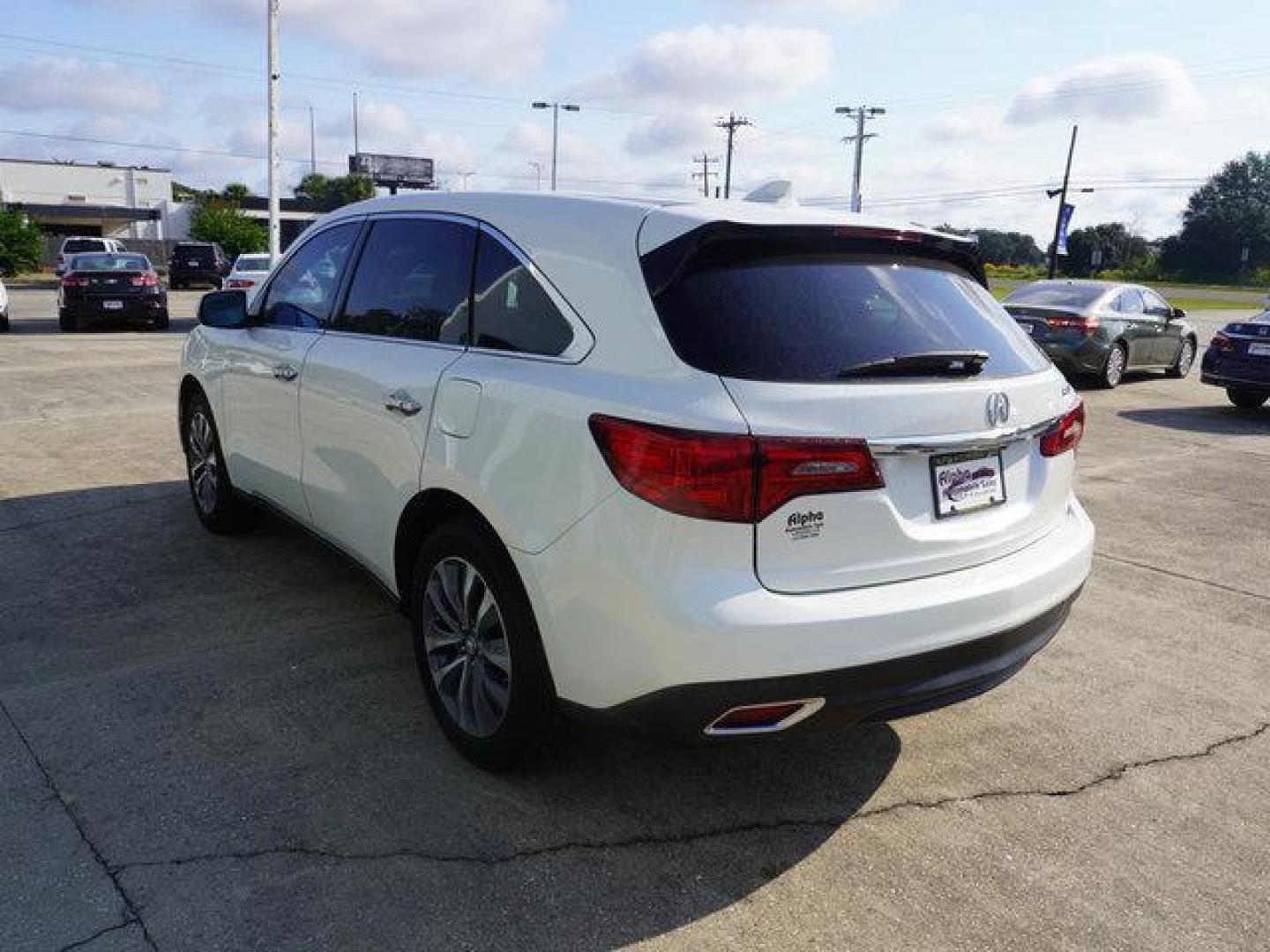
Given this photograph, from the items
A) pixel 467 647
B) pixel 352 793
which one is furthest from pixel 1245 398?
pixel 352 793

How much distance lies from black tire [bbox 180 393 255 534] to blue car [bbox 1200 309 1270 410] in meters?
11.2

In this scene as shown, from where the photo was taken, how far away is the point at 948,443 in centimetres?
268

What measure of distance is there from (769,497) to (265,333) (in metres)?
3.07

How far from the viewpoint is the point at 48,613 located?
442cm

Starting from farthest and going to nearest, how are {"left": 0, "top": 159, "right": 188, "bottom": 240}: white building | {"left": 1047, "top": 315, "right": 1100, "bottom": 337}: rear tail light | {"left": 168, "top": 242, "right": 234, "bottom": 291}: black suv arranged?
{"left": 0, "top": 159, "right": 188, "bottom": 240}: white building < {"left": 168, "top": 242, "right": 234, "bottom": 291}: black suv < {"left": 1047, "top": 315, "right": 1100, "bottom": 337}: rear tail light

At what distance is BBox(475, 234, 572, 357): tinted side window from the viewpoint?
9.50 ft

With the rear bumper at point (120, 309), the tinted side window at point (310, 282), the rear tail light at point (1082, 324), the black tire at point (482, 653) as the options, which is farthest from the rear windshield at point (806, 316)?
the rear bumper at point (120, 309)

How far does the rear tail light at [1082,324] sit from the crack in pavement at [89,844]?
43.8 ft

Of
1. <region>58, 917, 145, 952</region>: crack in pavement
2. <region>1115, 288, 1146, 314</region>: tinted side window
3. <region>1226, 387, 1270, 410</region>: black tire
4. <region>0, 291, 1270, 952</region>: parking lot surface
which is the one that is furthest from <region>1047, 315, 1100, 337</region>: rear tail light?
<region>58, 917, 145, 952</region>: crack in pavement

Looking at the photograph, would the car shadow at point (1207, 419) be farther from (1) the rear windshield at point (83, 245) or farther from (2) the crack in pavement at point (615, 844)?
(1) the rear windshield at point (83, 245)

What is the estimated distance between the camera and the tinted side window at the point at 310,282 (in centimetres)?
419

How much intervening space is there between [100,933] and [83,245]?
3978cm

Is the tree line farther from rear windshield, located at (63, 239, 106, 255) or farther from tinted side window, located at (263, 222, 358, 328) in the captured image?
tinted side window, located at (263, 222, 358, 328)

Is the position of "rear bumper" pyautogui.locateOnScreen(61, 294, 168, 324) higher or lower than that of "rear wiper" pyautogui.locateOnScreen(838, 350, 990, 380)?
lower
